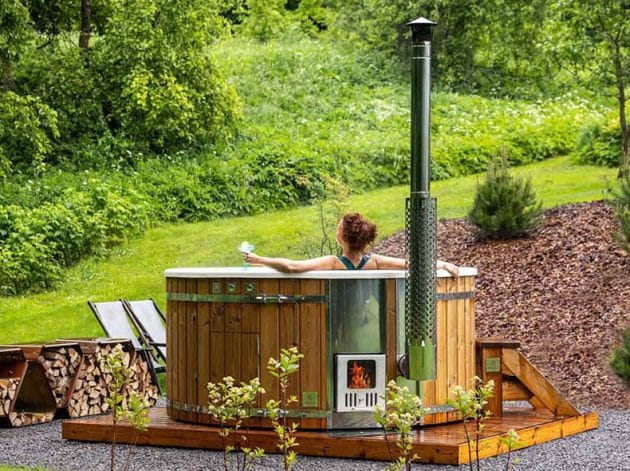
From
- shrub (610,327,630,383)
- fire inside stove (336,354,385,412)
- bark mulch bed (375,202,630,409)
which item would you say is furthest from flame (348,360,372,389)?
bark mulch bed (375,202,630,409)

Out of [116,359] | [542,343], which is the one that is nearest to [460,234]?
[542,343]

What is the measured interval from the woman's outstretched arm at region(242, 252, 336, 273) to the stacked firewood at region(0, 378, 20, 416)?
7.06 feet

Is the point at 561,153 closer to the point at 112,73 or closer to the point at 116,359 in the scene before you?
the point at 112,73

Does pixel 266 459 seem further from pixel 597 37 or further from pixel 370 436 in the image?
pixel 597 37

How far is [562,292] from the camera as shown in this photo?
431 inches

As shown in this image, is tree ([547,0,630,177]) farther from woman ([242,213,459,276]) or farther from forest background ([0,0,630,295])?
woman ([242,213,459,276])

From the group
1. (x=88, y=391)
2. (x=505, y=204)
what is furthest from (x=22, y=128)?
(x=88, y=391)

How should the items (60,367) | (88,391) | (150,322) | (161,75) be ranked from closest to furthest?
(60,367) → (88,391) → (150,322) → (161,75)

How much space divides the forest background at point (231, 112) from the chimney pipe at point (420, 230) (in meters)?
5.43

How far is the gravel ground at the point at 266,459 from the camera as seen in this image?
6.34 m

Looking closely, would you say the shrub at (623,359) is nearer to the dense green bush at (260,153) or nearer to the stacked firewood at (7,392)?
the stacked firewood at (7,392)

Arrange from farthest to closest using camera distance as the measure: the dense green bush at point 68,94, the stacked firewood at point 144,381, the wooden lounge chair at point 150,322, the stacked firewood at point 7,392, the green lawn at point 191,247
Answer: the dense green bush at point 68,94, the green lawn at point 191,247, the wooden lounge chair at point 150,322, the stacked firewood at point 144,381, the stacked firewood at point 7,392

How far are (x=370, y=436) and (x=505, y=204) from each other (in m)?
6.16

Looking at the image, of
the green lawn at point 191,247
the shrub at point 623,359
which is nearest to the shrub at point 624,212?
the shrub at point 623,359
